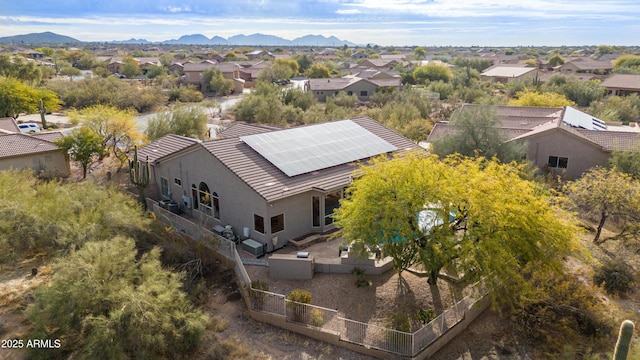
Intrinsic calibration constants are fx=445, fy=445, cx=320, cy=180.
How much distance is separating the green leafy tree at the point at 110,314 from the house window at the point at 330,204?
9.48m

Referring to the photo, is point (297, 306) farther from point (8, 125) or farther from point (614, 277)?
point (8, 125)

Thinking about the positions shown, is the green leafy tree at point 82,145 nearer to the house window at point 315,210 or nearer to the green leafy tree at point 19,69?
the house window at point 315,210

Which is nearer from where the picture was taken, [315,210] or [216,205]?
[315,210]

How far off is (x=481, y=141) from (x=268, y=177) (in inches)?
616

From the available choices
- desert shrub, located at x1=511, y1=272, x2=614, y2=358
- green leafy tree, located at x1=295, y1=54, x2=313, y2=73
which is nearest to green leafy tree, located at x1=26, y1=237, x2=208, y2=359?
desert shrub, located at x1=511, y1=272, x2=614, y2=358

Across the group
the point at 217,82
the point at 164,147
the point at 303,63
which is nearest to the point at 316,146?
the point at 164,147

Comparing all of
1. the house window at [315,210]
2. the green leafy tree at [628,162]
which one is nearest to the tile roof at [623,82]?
the green leafy tree at [628,162]

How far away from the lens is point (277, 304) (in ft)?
54.3

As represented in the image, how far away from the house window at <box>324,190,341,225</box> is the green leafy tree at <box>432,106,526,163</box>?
1039 cm

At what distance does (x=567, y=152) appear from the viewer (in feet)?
106

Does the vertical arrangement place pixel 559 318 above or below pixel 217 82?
below

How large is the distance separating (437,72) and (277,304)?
85803 millimetres

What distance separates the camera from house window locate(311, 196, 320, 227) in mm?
22859

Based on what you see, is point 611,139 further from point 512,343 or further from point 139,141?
point 139,141
